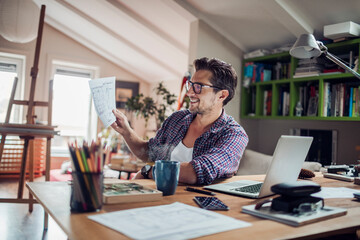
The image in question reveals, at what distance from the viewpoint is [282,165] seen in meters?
1.00

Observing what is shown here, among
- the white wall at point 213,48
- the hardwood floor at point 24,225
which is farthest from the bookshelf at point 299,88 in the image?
the hardwood floor at point 24,225

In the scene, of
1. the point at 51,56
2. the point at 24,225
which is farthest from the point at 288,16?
the point at 51,56

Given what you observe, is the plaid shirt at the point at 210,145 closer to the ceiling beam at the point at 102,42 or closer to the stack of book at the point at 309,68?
the stack of book at the point at 309,68

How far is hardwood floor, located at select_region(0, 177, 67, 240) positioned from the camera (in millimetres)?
2695

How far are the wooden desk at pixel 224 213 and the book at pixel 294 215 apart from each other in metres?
0.01

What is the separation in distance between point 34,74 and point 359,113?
2.76 meters

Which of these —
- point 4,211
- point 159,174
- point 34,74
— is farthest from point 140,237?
point 4,211

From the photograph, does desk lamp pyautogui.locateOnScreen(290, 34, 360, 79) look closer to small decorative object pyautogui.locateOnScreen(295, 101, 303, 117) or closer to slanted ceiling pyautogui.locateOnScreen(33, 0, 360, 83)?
slanted ceiling pyautogui.locateOnScreen(33, 0, 360, 83)

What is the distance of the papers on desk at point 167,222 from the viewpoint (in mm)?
632

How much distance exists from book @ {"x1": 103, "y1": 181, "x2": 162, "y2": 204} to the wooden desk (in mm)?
16

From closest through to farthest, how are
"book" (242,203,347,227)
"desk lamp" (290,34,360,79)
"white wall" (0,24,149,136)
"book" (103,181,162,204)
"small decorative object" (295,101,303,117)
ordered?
1. "book" (242,203,347,227)
2. "book" (103,181,162,204)
3. "desk lamp" (290,34,360,79)
4. "small decorative object" (295,101,303,117)
5. "white wall" (0,24,149,136)

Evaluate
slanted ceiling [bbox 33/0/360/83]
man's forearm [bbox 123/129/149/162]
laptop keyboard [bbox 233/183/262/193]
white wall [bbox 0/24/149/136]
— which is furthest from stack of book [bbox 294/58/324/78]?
white wall [bbox 0/24/149/136]

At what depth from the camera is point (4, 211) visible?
3400 mm

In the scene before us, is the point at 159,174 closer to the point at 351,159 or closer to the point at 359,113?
the point at 359,113
